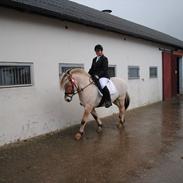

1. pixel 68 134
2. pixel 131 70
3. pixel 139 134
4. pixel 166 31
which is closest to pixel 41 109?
pixel 68 134

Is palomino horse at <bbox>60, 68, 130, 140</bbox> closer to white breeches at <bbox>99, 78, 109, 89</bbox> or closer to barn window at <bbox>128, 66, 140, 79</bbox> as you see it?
white breeches at <bbox>99, 78, 109, 89</bbox>

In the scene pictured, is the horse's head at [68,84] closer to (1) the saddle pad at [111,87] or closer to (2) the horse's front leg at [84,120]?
(2) the horse's front leg at [84,120]

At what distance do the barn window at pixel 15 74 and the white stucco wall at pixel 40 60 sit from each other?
12 centimetres

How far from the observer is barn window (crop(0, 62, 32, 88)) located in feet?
22.0

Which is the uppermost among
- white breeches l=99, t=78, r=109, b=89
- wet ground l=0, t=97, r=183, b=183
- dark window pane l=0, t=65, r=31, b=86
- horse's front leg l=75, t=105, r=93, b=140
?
dark window pane l=0, t=65, r=31, b=86

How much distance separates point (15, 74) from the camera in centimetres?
705

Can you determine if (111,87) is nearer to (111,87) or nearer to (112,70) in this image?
(111,87)

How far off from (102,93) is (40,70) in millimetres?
1644

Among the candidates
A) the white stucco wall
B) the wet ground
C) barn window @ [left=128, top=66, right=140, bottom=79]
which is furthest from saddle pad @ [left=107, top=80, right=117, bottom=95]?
barn window @ [left=128, top=66, right=140, bottom=79]

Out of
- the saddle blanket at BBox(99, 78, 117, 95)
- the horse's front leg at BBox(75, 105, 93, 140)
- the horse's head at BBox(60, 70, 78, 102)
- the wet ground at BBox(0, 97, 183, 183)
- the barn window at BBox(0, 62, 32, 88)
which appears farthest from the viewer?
the saddle blanket at BBox(99, 78, 117, 95)

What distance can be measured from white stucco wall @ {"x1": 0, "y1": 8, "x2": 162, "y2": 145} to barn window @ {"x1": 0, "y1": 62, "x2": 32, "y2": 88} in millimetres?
119

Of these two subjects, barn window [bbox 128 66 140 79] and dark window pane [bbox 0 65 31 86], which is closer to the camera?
dark window pane [bbox 0 65 31 86]

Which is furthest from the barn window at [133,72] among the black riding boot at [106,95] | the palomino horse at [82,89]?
the palomino horse at [82,89]

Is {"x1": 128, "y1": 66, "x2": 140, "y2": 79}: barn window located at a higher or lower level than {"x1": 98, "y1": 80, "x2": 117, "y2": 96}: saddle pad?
higher
